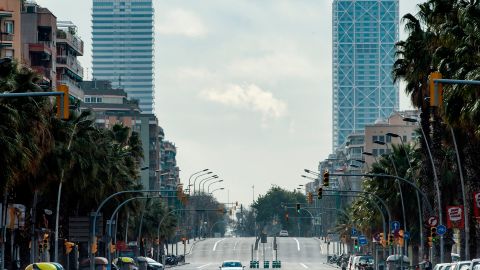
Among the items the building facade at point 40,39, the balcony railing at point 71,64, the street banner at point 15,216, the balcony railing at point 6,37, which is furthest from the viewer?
the balcony railing at point 71,64

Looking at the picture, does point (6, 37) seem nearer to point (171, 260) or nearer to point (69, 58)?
point (69, 58)

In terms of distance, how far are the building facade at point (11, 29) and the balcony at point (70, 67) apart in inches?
629

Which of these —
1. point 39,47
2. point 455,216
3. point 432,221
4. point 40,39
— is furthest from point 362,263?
point 40,39

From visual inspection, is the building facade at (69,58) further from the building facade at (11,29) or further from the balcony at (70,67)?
the building facade at (11,29)

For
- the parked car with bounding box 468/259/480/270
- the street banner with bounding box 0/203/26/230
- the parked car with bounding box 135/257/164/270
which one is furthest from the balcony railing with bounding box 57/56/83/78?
the parked car with bounding box 468/259/480/270

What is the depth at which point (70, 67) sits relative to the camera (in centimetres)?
12456

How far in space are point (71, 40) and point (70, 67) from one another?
2.55 m

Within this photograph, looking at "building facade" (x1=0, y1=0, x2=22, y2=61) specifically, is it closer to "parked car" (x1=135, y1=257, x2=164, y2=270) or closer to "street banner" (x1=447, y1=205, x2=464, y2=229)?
"parked car" (x1=135, y1=257, x2=164, y2=270)

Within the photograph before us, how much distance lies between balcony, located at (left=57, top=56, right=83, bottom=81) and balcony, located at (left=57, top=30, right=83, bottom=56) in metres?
1.08

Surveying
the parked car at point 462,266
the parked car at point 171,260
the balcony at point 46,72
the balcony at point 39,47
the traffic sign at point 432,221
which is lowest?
the parked car at point 171,260

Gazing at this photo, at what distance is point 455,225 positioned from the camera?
65250 mm

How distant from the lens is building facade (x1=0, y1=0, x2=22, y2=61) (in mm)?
102938

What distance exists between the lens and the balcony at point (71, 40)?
400 feet

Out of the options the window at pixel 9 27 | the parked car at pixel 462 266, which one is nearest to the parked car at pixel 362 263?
the window at pixel 9 27
